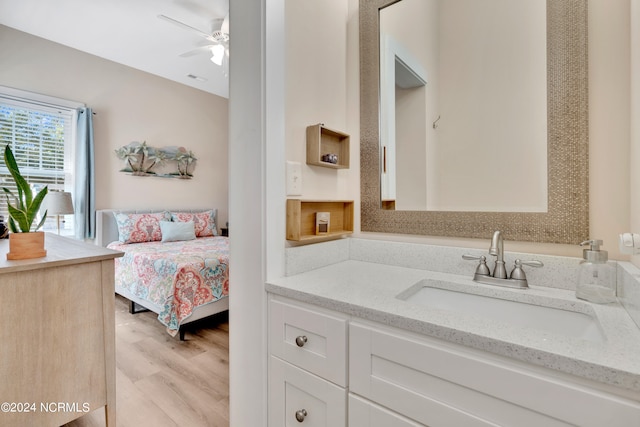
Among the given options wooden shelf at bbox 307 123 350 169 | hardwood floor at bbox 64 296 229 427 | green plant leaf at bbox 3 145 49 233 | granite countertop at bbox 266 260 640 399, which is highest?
wooden shelf at bbox 307 123 350 169

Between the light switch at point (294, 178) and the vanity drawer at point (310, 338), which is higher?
the light switch at point (294, 178)

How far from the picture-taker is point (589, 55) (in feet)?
3.19

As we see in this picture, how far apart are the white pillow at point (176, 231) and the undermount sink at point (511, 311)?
11.2 feet

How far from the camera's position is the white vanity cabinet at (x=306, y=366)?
2.85 feet

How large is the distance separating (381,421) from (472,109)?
1.16 meters

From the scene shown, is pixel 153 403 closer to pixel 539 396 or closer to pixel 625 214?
pixel 539 396

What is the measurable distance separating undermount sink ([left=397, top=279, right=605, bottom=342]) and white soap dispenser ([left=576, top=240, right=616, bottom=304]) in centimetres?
7

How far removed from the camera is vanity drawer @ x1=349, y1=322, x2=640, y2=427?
0.56 m

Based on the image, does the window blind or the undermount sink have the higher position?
the window blind

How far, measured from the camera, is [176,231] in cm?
375

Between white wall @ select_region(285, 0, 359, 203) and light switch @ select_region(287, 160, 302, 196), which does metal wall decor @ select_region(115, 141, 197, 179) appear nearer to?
white wall @ select_region(285, 0, 359, 203)

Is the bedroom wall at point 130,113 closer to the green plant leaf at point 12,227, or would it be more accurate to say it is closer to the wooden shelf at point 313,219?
the green plant leaf at point 12,227

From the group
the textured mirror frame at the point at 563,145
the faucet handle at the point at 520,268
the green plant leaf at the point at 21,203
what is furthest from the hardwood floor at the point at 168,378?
the textured mirror frame at the point at 563,145

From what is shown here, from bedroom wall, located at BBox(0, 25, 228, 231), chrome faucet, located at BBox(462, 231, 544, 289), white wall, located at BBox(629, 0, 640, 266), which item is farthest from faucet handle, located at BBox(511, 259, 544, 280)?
bedroom wall, located at BBox(0, 25, 228, 231)
